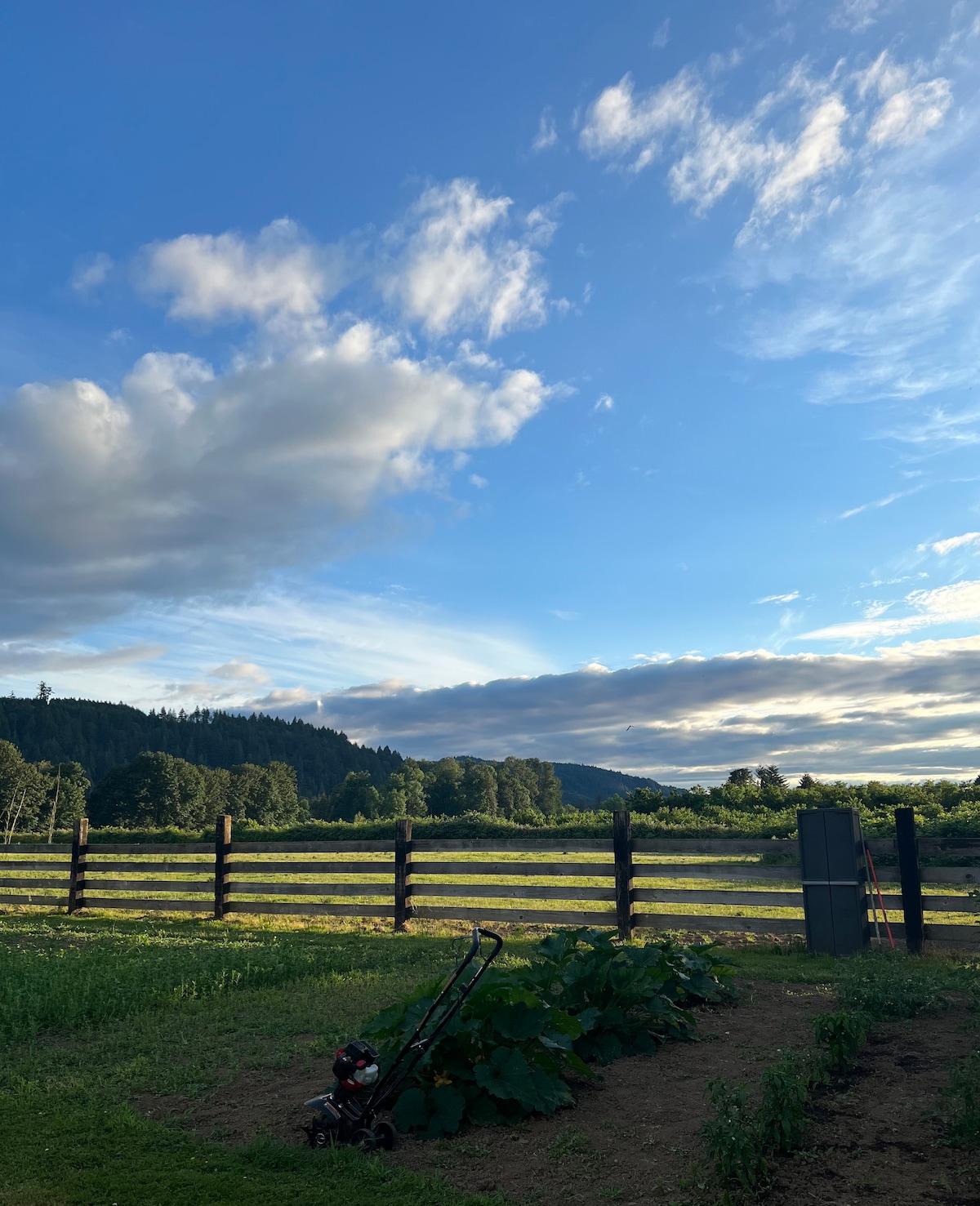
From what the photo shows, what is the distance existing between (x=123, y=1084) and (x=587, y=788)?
570ft

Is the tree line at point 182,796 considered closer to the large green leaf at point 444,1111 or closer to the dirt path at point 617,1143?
the dirt path at point 617,1143

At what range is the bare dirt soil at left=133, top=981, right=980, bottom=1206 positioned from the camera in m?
3.54

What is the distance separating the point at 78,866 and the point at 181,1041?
33.7 ft

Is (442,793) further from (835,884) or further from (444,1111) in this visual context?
(444,1111)

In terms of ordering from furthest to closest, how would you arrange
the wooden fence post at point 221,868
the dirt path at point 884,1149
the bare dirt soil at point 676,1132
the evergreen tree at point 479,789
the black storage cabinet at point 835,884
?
1. the evergreen tree at point 479,789
2. the wooden fence post at point 221,868
3. the black storage cabinet at point 835,884
4. the bare dirt soil at point 676,1132
5. the dirt path at point 884,1149

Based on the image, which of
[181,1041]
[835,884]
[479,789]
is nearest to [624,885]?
[835,884]

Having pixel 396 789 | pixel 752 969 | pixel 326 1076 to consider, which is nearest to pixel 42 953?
pixel 326 1076

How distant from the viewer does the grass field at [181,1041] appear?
149 inches

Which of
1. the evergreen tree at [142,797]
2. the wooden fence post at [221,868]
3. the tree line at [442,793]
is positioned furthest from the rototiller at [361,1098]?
the evergreen tree at [142,797]

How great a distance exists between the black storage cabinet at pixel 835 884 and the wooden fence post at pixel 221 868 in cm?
877

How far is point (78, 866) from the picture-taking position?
1505 cm

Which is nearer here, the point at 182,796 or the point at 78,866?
the point at 78,866

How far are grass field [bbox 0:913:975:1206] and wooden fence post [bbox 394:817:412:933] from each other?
501 mm

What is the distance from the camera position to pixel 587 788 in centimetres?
17375
